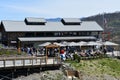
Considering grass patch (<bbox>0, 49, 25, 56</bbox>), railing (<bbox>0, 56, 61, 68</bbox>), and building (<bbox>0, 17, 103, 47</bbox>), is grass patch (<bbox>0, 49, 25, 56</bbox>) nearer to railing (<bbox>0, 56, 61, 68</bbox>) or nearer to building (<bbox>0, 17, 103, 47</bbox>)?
railing (<bbox>0, 56, 61, 68</bbox>)

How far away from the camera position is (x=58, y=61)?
157 feet

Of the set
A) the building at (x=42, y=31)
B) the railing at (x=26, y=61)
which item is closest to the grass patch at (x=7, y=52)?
the railing at (x=26, y=61)

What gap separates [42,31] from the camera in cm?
7131

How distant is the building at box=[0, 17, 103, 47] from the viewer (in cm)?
6931

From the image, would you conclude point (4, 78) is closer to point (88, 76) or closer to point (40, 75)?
point (40, 75)

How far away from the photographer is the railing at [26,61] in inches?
1734

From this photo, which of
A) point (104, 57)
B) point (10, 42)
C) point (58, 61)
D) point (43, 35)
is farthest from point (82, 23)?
point (58, 61)

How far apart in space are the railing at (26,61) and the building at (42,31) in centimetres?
1863

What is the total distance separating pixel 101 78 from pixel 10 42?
27015 mm

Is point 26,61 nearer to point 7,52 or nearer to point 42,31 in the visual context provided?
point 7,52

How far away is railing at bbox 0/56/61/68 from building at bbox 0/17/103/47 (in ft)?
61.1

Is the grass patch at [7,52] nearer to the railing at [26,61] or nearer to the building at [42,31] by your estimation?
the railing at [26,61]

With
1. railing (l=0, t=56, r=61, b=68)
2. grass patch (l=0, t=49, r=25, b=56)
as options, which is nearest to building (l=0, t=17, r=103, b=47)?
grass patch (l=0, t=49, r=25, b=56)

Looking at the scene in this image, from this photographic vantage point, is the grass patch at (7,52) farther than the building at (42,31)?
No
